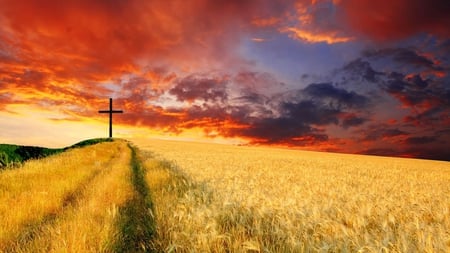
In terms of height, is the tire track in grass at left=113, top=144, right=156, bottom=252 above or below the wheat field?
below

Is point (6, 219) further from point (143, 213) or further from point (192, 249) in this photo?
point (192, 249)

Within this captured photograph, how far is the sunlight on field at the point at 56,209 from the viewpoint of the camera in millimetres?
5508

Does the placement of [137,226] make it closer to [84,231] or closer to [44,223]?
[84,231]

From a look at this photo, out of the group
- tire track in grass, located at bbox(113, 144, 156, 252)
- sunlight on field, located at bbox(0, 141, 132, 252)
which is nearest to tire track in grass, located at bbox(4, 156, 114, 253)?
sunlight on field, located at bbox(0, 141, 132, 252)

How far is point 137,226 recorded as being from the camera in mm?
6961

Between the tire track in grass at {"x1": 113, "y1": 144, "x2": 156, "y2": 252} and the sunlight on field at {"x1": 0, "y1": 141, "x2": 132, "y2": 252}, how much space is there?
0.23 metres

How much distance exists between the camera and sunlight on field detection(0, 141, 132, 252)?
5508 millimetres

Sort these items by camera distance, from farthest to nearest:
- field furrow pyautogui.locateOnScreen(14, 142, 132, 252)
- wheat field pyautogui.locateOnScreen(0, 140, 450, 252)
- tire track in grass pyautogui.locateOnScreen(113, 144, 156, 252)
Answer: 1. tire track in grass pyautogui.locateOnScreen(113, 144, 156, 252)
2. field furrow pyautogui.locateOnScreen(14, 142, 132, 252)
3. wheat field pyautogui.locateOnScreen(0, 140, 450, 252)

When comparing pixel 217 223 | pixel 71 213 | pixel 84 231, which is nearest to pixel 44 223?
pixel 71 213

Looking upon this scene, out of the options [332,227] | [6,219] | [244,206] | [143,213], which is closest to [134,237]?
[143,213]

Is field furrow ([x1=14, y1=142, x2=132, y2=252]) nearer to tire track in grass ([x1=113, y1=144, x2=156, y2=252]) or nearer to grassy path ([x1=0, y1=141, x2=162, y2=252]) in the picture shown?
grassy path ([x1=0, y1=141, x2=162, y2=252])

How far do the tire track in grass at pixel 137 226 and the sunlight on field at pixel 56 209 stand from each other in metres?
0.23

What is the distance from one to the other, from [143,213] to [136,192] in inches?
117

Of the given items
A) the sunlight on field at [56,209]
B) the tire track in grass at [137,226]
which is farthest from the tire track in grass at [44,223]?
the tire track in grass at [137,226]
